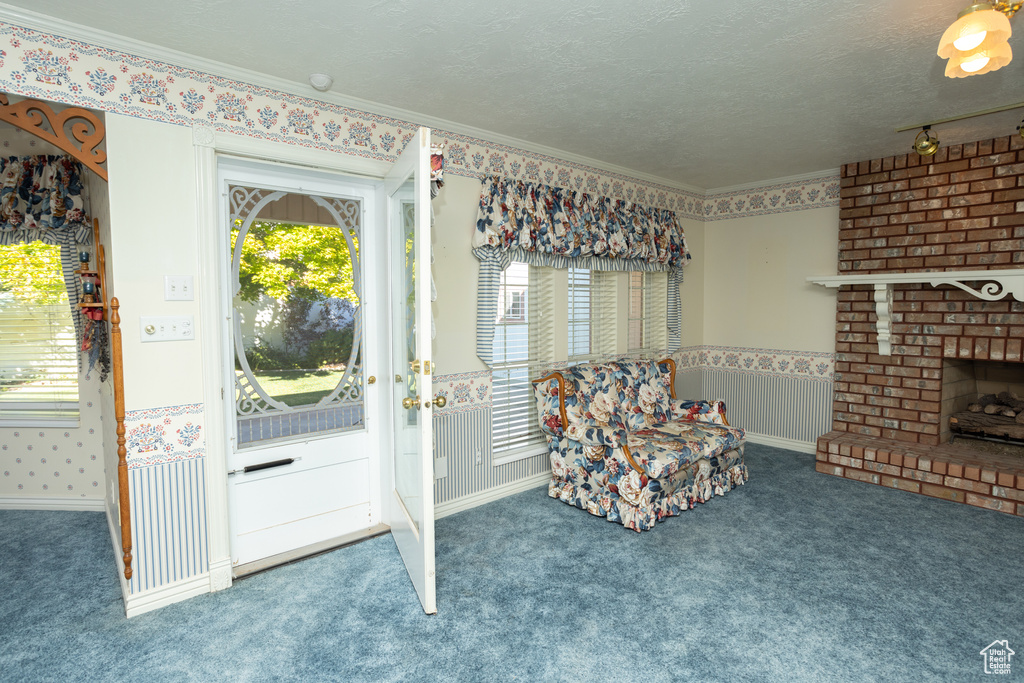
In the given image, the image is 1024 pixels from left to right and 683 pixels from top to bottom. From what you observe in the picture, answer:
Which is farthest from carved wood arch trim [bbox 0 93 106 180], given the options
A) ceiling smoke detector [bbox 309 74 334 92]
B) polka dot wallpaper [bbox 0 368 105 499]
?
polka dot wallpaper [bbox 0 368 105 499]

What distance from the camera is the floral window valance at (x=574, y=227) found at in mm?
3320

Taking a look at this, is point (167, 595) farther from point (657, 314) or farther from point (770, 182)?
point (770, 182)

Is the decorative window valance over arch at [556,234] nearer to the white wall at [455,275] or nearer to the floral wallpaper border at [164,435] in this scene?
the white wall at [455,275]

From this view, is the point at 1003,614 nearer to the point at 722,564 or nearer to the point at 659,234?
the point at 722,564

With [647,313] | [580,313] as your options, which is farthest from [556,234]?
[647,313]

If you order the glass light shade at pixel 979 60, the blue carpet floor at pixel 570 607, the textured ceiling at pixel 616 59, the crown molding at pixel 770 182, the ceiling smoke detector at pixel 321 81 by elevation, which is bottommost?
the blue carpet floor at pixel 570 607

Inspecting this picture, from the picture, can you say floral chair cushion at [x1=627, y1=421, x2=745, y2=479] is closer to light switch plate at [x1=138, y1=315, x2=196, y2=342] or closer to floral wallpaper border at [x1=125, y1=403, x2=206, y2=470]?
floral wallpaper border at [x1=125, y1=403, x2=206, y2=470]

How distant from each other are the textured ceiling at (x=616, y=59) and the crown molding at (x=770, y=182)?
927 millimetres

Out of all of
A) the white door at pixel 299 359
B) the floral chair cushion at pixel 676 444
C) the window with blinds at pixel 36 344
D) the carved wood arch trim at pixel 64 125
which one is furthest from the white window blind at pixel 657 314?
the window with blinds at pixel 36 344

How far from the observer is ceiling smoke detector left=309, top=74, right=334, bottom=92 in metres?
2.46

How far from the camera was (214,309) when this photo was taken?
2395mm

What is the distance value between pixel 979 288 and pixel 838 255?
3.15 feet

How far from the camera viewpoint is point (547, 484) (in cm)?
389

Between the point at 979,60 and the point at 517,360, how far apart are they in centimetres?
272
